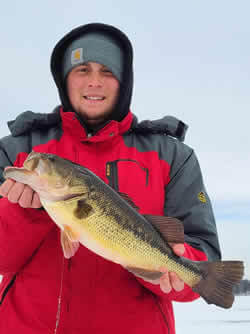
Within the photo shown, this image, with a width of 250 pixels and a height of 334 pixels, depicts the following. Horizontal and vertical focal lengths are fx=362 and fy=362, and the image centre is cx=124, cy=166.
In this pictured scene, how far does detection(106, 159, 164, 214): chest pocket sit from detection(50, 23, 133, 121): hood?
71 centimetres

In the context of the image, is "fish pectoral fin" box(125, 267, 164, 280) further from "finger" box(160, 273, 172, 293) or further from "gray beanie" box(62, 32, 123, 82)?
"gray beanie" box(62, 32, 123, 82)

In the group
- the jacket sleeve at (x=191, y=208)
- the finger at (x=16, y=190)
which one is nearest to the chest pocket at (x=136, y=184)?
the jacket sleeve at (x=191, y=208)

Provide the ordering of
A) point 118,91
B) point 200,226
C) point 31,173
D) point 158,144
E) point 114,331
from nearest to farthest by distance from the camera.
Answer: point 31,173, point 114,331, point 200,226, point 158,144, point 118,91

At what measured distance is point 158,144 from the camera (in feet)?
11.0

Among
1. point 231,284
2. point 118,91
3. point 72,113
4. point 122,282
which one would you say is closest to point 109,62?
point 118,91

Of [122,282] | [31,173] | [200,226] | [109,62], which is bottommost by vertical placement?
[122,282]

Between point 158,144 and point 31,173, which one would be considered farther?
point 158,144

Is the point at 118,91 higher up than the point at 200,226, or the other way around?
the point at 118,91

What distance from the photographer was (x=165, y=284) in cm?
257

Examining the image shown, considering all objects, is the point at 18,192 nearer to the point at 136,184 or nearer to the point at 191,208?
the point at 136,184

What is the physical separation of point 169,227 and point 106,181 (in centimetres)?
68

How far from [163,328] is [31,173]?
1603 mm

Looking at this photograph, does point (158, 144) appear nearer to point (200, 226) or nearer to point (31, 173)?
point (200, 226)

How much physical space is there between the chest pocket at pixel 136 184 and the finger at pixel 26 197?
83cm
